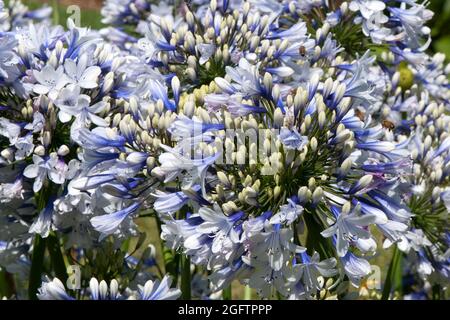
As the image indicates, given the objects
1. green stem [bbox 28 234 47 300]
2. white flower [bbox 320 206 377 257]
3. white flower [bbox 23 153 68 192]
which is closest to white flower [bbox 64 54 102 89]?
white flower [bbox 23 153 68 192]

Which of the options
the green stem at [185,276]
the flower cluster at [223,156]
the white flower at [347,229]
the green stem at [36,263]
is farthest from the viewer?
the green stem at [36,263]

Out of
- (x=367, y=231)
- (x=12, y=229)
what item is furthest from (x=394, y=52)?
(x=12, y=229)

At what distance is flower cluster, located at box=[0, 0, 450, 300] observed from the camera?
8.41 feet

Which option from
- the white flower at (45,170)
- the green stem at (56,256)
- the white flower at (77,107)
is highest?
the white flower at (77,107)

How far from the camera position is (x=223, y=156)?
261cm

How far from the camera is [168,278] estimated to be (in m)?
2.67

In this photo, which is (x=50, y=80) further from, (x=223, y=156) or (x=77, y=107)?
(x=223, y=156)

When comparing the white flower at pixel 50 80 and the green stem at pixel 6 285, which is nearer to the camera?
the white flower at pixel 50 80

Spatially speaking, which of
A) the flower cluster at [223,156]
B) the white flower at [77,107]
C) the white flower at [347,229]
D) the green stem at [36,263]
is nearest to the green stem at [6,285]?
the flower cluster at [223,156]

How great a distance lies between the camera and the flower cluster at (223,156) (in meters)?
2.56

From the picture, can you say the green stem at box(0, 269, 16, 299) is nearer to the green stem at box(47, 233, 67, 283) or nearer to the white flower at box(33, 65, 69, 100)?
the green stem at box(47, 233, 67, 283)

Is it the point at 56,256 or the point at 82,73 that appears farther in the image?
the point at 56,256

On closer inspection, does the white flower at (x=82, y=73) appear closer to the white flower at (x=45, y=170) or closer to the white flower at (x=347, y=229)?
the white flower at (x=45, y=170)

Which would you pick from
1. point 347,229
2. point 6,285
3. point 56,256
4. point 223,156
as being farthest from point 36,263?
point 347,229
